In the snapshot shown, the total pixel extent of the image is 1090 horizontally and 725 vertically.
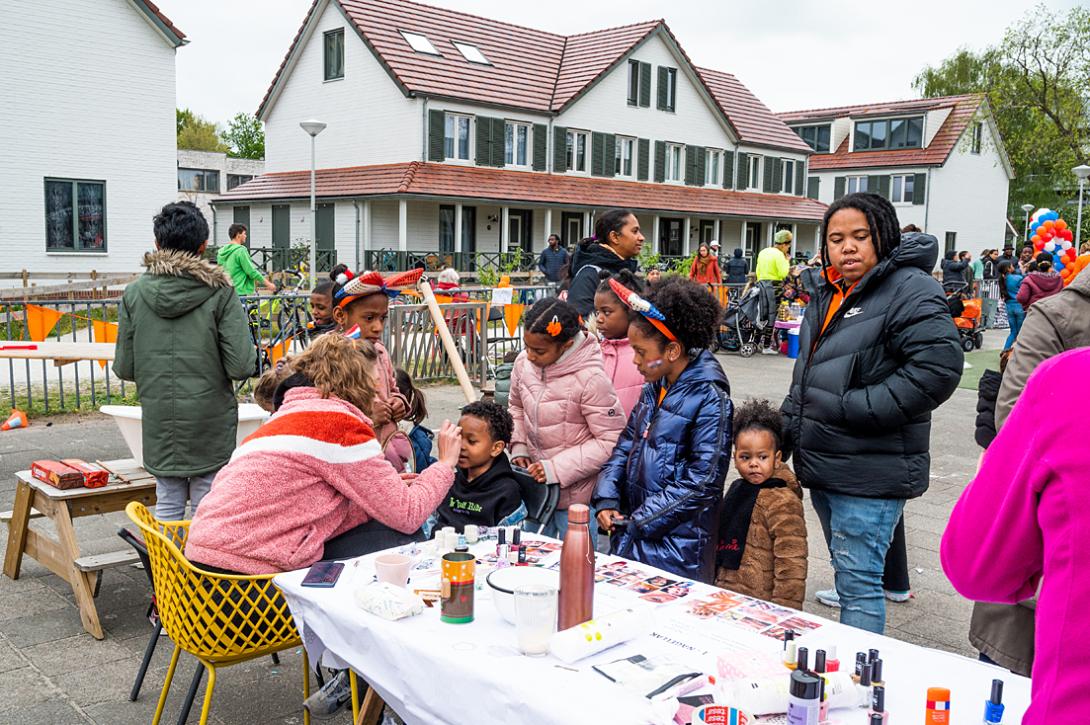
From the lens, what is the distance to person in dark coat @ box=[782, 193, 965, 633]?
11.5 feet

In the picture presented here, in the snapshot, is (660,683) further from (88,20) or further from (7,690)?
(88,20)

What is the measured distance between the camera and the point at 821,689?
200cm

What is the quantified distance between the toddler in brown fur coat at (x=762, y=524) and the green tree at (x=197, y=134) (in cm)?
7658

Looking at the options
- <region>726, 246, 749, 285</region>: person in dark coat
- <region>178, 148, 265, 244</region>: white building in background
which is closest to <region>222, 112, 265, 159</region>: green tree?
<region>178, 148, 265, 244</region>: white building in background

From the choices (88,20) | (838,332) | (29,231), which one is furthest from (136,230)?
(838,332)

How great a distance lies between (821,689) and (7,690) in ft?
11.6

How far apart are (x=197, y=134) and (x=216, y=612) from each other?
267 feet

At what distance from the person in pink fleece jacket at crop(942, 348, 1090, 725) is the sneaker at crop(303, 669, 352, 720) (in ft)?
9.08

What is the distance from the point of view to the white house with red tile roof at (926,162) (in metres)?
45.5

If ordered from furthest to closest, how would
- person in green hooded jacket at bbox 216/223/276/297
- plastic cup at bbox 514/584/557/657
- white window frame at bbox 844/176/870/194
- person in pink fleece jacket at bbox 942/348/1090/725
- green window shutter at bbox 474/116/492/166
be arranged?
1. white window frame at bbox 844/176/870/194
2. green window shutter at bbox 474/116/492/166
3. person in green hooded jacket at bbox 216/223/276/297
4. plastic cup at bbox 514/584/557/657
5. person in pink fleece jacket at bbox 942/348/1090/725

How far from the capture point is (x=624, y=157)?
36031 mm

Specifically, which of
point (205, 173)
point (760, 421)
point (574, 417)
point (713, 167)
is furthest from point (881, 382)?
point (205, 173)

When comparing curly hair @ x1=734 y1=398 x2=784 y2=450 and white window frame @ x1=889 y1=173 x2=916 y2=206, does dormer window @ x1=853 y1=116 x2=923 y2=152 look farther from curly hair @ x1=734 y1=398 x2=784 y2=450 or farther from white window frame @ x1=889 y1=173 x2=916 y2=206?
curly hair @ x1=734 y1=398 x2=784 y2=450

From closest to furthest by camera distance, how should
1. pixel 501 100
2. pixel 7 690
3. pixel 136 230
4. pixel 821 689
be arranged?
pixel 821 689 < pixel 7 690 < pixel 136 230 < pixel 501 100
